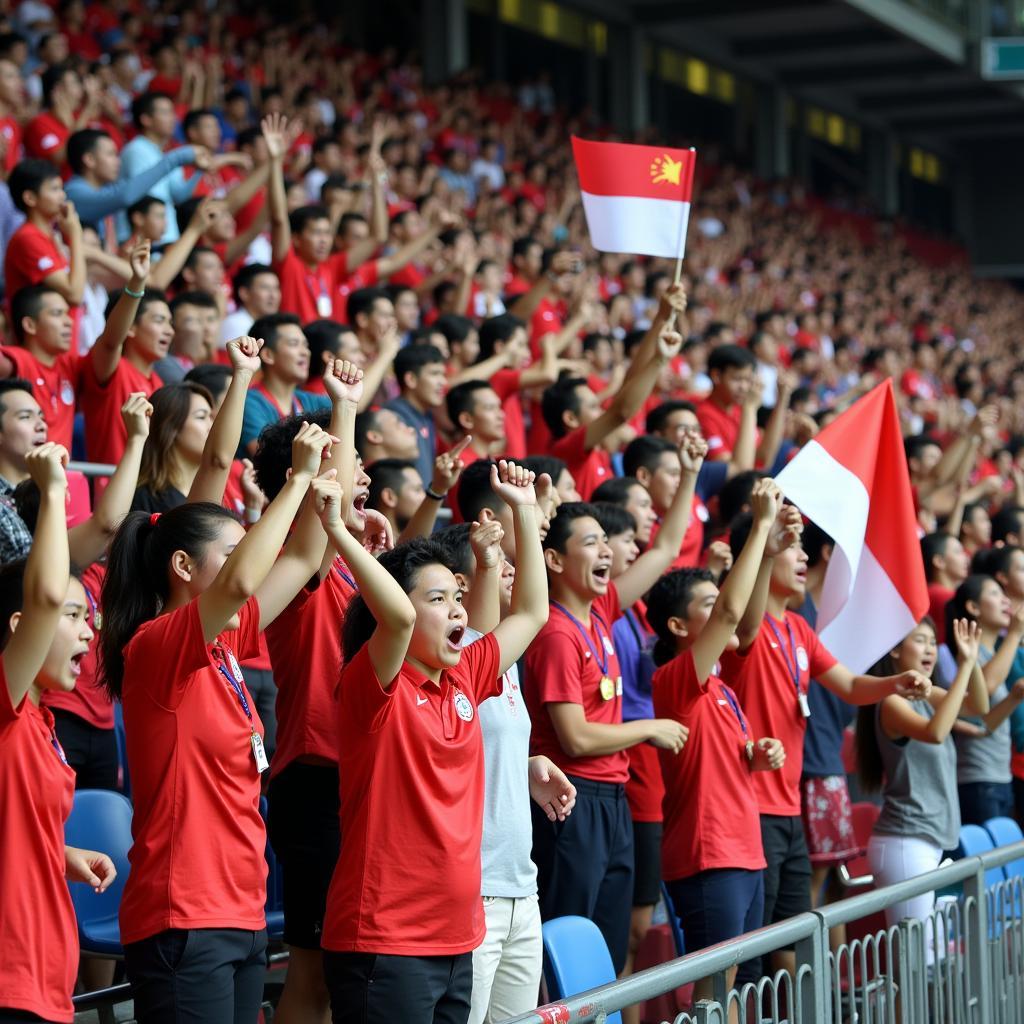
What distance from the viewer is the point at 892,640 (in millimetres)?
5215

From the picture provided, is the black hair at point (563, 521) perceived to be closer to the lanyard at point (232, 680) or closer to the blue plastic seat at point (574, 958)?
the blue plastic seat at point (574, 958)

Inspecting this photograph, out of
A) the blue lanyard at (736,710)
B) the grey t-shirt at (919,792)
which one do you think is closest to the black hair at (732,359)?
the grey t-shirt at (919,792)

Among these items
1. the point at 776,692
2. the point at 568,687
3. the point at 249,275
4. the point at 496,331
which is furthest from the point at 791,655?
the point at 249,275

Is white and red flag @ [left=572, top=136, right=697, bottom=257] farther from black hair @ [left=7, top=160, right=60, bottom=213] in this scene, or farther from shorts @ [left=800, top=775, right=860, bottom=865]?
black hair @ [left=7, top=160, right=60, bottom=213]

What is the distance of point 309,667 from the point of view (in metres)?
3.84

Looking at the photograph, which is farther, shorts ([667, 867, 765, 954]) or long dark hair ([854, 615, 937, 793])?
long dark hair ([854, 615, 937, 793])

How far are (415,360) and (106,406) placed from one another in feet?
4.32

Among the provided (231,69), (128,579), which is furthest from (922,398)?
(128,579)

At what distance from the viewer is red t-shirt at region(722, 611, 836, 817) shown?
15.9 feet

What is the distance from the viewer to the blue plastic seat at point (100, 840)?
13.3 feet

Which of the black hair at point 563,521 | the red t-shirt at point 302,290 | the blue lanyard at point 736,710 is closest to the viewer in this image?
the black hair at point 563,521

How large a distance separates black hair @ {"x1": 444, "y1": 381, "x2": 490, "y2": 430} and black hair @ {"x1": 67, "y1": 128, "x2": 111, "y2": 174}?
2.43 meters

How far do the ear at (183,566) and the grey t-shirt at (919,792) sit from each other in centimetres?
290

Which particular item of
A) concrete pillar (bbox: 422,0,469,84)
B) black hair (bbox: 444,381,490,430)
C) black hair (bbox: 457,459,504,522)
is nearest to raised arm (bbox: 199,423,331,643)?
black hair (bbox: 457,459,504,522)
